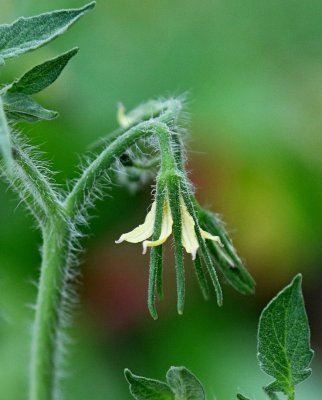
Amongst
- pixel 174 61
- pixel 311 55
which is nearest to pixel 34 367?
pixel 174 61

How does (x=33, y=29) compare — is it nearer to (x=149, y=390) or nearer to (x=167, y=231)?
(x=167, y=231)

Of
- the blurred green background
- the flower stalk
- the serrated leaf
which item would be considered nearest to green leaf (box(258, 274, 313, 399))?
the flower stalk

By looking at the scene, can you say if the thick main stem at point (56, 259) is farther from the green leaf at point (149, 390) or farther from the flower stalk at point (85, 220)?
the green leaf at point (149, 390)

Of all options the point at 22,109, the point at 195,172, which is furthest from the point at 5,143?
the point at 195,172

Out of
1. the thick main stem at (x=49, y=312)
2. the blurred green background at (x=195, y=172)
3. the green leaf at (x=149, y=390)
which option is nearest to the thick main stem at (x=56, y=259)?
the thick main stem at (x=49, y=312)

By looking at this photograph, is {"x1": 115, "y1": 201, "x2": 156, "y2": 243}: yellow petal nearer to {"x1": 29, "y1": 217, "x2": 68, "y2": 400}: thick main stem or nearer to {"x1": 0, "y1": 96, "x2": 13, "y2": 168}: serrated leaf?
{"x1": 29, "y1": 217, "x2": 68, "y2": 400}: thick main stem
